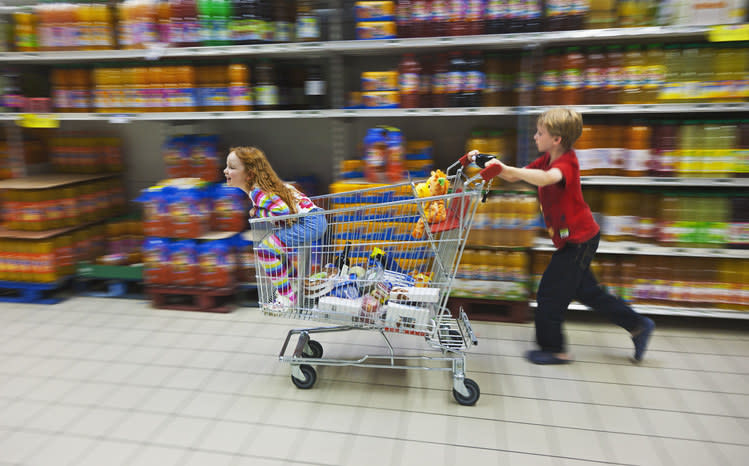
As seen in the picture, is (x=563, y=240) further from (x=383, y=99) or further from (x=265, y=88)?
(x=265, y=88)

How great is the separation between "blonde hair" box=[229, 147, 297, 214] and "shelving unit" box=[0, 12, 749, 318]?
94 centimetres

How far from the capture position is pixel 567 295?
2.97 m

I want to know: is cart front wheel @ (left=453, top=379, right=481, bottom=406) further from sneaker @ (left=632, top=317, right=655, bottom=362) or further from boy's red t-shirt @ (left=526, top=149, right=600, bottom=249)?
sneaker @ (left=632, top=317, right=655, bottom=362)

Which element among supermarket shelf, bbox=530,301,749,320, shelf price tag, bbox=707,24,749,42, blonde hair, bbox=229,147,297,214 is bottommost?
supermarket shelf, bbox=530,301,749,320

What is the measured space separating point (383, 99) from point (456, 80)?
504mm

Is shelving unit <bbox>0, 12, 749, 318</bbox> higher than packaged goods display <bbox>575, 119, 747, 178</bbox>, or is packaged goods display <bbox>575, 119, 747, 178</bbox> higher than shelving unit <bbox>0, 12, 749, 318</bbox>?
shelving unit <bbox>0, 12, 749, 318</bbox>

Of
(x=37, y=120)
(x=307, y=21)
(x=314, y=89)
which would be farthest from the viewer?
(x=37, y=120)

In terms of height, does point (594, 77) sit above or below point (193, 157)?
above

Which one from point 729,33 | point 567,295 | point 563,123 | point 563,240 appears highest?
point 729,33

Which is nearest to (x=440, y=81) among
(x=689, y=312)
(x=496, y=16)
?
(x=496, y=16)

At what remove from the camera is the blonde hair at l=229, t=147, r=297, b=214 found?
2.90 m

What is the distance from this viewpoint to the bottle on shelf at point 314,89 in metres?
3.82

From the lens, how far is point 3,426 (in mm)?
2570

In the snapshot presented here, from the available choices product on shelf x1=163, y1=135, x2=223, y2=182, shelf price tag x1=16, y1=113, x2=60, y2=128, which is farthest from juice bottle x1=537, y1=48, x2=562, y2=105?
shelf price tag x1=16, y1=113, x2=60, y2=128
